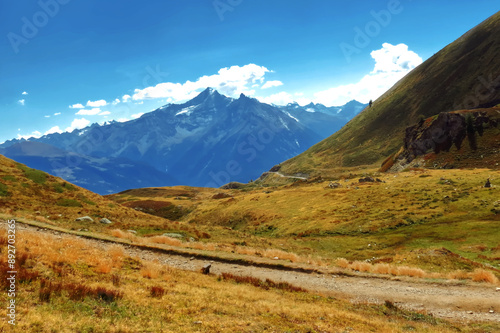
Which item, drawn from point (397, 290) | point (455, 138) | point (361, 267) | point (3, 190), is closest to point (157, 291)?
point (397, 290)

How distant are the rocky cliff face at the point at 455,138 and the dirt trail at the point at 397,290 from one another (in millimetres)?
82726

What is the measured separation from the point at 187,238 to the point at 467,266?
1255 inches

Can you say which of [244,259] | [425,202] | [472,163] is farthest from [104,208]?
A: [472,163]

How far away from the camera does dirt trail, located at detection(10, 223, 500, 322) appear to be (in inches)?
690

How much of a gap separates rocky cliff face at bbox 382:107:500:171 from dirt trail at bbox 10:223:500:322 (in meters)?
82.7

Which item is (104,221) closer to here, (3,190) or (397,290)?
(3,190)

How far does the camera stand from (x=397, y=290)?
841 inches

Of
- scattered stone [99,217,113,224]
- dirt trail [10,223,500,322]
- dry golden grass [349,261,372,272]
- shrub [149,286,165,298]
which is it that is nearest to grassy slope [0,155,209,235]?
scattered stone [99,217,113,224]

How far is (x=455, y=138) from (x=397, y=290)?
324ft

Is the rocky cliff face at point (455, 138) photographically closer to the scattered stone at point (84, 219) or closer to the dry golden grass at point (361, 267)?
the dry golden grass at point (361, 267)

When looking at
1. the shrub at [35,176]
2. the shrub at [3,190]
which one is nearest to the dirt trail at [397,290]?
the shrub at [3,190]

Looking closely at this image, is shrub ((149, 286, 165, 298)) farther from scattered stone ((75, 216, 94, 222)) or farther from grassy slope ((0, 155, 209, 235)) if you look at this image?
scattered stone ((75, 216, 94, 222))

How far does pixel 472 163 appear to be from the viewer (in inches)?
3273

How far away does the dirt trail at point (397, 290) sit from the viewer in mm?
17531
